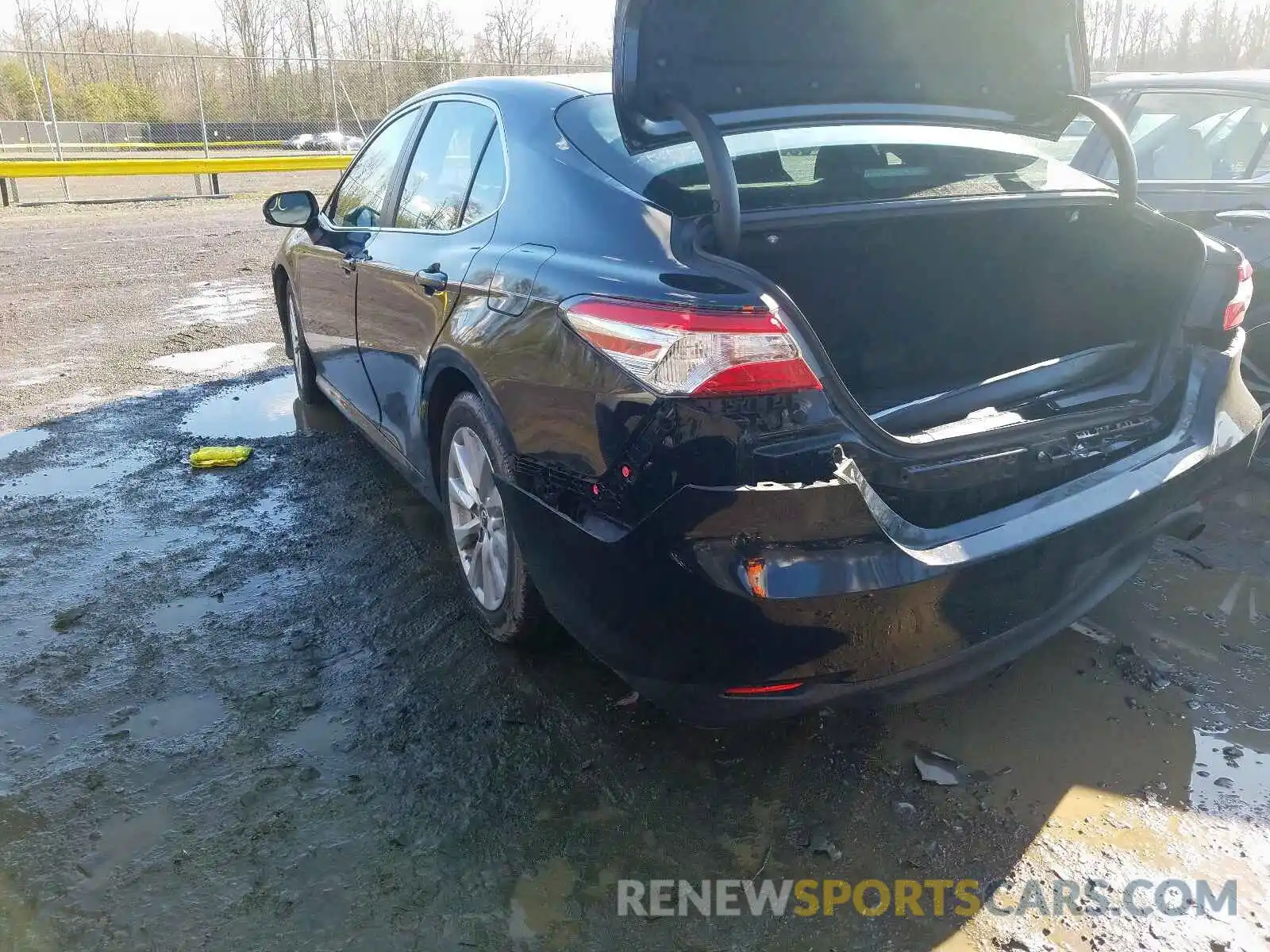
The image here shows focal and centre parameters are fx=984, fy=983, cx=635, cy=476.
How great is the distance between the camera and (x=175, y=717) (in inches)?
113

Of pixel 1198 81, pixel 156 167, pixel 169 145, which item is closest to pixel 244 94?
pixel 169 145

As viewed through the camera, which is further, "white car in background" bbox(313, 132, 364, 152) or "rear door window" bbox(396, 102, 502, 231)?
"white car in background" bbox(313, 132, 364, 152)

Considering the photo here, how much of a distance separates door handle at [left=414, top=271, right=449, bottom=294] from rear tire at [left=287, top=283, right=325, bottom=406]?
2224mm

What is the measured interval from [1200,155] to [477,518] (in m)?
4.06

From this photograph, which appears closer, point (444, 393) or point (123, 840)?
point (123, 840)

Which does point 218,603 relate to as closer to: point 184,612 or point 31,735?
point 184,612

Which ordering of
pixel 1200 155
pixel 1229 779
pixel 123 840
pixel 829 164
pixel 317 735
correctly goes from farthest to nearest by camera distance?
pixel 1200 155 → pixel 829 164 → pixel 317 735 → pixel 1229 779 → pixel 123 840

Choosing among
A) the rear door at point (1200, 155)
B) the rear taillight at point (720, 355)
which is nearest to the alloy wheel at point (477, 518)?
the rear taillight at point (720, 355)

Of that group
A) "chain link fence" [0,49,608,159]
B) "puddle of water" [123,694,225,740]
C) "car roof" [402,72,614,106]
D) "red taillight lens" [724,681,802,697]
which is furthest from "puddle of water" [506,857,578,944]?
"chain link fence" [0,49,608,159]

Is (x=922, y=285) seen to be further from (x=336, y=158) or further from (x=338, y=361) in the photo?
(x=336, y=158)

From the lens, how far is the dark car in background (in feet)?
13.6

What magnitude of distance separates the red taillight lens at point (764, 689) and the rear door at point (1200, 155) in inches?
125

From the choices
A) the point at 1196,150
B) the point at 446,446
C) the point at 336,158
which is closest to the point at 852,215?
the point at 446,446

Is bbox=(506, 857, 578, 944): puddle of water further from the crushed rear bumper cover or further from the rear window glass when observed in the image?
the rear window glass
